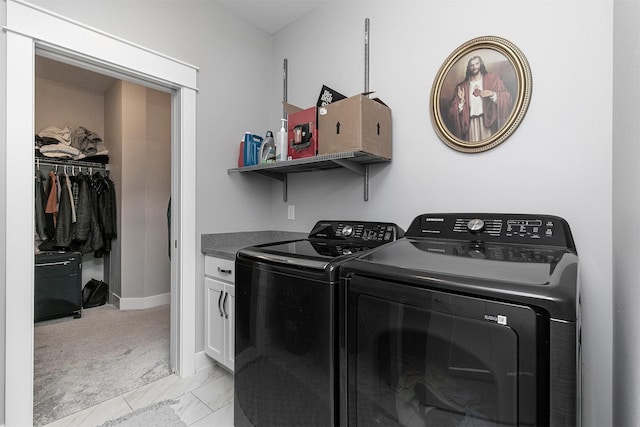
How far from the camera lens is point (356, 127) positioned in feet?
5.40

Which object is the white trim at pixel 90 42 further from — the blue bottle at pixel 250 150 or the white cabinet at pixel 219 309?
the white cabinet at pixel 219 309

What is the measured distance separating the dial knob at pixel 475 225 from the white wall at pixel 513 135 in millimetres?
152

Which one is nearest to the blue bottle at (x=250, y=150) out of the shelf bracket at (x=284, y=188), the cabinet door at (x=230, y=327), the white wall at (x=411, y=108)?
the white wall at (x=411, y=108)

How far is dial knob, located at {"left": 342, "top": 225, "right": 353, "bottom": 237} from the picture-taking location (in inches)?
74.9

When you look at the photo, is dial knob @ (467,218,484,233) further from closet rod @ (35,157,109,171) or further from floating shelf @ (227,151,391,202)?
closet rod @ (35,157,109,171)

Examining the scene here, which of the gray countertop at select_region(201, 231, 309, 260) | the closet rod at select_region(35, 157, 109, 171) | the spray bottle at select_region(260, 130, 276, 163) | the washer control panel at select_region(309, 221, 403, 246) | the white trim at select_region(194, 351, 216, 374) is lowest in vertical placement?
the white trim at select_region(194, 351, 216, 374)

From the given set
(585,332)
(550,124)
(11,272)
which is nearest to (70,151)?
(11,272)

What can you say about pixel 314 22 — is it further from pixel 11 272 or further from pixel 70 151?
pixel 70 151

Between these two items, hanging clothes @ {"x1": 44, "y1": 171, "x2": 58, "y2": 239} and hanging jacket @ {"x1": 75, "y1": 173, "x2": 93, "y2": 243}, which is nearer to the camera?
hanging clothes @ {"x1": 44, "y1": 171, "x2": 58, "y2": 239}

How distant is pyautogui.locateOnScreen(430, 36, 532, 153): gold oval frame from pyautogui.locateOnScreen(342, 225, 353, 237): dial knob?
2.45ft

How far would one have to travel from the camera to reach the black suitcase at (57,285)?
10.1 ft

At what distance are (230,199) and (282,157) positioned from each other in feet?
2.05

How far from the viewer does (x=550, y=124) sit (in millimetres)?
1384

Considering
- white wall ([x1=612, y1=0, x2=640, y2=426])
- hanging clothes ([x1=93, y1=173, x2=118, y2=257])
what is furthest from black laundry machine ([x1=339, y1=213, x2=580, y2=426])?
hanging clothes ([x1=93, y1=173, x2=118, y2=257])
